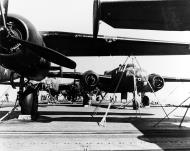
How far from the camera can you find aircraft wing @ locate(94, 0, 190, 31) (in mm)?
5816

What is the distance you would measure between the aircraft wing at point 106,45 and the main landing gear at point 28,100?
1959 millimetres

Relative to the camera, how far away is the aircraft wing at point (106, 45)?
424 inches

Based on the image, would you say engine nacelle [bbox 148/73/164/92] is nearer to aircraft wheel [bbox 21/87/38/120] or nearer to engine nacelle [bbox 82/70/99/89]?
engine nacelle [bbox 82/70/99/89]

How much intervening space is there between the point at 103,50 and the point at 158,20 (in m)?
5.50

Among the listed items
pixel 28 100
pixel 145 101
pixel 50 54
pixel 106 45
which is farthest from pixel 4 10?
pixel 145 101

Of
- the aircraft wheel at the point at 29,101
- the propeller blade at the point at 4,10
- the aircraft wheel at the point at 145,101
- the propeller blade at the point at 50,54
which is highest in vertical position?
the propeller blade at the point at 4,10

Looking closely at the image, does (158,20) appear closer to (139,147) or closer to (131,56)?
(139,147)

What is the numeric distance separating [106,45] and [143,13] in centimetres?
543

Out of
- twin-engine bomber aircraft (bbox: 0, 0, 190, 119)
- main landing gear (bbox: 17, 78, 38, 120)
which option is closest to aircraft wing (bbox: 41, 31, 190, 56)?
twin-engine bomber aircraft (bbox: 0, 0, 190, 119)

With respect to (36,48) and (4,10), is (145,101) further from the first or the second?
(4,10)

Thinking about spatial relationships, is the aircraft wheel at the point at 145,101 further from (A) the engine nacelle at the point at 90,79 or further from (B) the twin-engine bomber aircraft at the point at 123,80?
(A) the engine nacelle at the point at 90,79

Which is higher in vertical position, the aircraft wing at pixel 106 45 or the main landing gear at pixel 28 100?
the aircraft wing at pixel 106 45

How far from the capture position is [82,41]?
37.3ft

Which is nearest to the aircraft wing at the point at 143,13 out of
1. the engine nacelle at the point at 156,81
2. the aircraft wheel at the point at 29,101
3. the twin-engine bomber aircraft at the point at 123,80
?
the aircraft wheel at the point at 29,101
